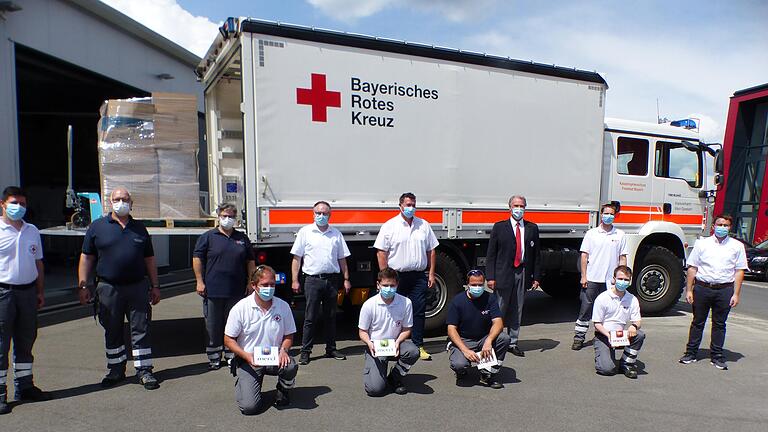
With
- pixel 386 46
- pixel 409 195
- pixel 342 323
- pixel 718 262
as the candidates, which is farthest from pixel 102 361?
pixel 718 262

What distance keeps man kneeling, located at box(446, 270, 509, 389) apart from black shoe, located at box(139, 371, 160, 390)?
2.63 metres

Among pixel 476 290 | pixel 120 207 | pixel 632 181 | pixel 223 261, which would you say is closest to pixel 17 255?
pixel 120 207

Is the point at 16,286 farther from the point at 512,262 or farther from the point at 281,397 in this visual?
the point at 512,262

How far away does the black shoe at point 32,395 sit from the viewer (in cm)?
398

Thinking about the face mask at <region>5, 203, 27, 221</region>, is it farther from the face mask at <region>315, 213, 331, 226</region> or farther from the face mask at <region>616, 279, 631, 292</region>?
the face mask at <region>616, 279, 631, 292</region>

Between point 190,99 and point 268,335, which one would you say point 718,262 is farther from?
point 190,99

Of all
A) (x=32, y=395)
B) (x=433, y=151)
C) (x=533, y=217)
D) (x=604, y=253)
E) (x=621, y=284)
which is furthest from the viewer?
(x=533, y=217)

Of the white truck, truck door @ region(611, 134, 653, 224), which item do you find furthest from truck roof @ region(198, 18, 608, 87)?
truck door @ region(611, 134, 653, 224)

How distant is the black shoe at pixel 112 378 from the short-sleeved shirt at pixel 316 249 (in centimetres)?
189

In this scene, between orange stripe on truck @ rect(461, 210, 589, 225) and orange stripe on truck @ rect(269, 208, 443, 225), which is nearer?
orange stripe on truck @ rect(269, 208, 443, 225)

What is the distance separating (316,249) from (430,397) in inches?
71.6

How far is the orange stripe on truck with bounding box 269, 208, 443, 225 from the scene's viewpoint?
5.21 meters

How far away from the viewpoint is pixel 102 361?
5.14 metres

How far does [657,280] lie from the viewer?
720cm
